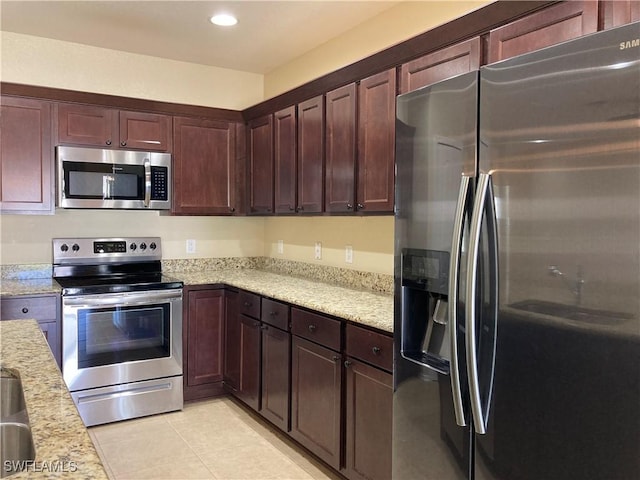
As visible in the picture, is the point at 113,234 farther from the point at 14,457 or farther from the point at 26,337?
the point at 14,457

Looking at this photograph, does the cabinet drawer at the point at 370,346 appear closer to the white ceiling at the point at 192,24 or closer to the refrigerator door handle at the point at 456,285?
the refrigerator door handle at the point at 456,285

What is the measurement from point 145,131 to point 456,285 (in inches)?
113

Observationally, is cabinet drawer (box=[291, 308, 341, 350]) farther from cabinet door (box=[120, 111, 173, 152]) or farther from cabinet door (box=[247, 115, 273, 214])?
cabinet door (box=[120, 111, 173, 152])

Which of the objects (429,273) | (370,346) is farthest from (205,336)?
(429,273)

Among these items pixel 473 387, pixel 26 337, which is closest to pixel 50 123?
pixel 26 337

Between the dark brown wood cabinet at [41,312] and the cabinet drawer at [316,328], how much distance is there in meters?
1.43

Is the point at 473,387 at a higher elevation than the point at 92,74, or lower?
lower

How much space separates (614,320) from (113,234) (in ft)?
11.4

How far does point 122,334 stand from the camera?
11.1 ft

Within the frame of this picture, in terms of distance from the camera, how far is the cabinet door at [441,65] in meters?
2.10

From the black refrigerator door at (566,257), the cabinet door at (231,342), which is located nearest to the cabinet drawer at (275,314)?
the cabinet door at (231,342)

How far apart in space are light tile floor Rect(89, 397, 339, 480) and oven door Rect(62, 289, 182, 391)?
0.33m

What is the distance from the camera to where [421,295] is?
183 cm

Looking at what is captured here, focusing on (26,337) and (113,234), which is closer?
(26,337)
